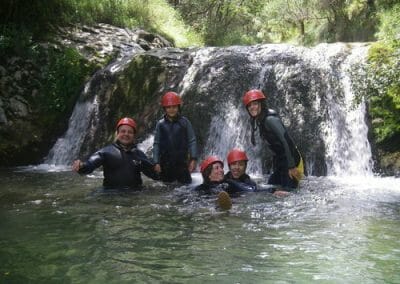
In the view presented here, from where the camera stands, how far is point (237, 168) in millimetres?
6121

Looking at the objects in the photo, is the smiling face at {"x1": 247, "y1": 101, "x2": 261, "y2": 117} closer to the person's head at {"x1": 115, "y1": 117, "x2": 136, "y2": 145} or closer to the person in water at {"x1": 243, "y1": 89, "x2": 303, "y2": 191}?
the person in water at {"x1": 243, "y1": 89, "x2": 303, "y2": 191}

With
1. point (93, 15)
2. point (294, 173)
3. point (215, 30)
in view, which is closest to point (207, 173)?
point (294, 173)

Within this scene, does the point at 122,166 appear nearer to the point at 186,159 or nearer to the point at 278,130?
the point at 186,159

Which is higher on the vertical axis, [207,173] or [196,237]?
[207,173]

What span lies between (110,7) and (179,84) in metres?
5.34

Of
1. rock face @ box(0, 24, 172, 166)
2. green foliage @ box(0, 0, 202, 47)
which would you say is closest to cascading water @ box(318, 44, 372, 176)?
rock face @ box(0, 24, 172, 166)

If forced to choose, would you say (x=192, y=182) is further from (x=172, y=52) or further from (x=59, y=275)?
(x=172, y=52)

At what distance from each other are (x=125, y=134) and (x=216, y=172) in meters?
1.28

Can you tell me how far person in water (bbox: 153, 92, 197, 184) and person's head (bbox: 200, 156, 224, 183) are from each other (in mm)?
674

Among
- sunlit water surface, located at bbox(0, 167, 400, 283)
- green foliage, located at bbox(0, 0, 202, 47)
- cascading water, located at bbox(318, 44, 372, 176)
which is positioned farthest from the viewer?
green foliage, located at bbox(0, 0, 202, 47)

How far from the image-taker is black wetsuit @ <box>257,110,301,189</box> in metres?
5.84

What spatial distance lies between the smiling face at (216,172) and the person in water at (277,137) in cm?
65

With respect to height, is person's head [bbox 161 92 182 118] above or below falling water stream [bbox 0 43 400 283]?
above

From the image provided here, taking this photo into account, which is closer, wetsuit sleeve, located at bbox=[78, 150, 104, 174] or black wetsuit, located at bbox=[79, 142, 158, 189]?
wetsuit sleeve, located at bbox=[78, 150, 104, 174]
